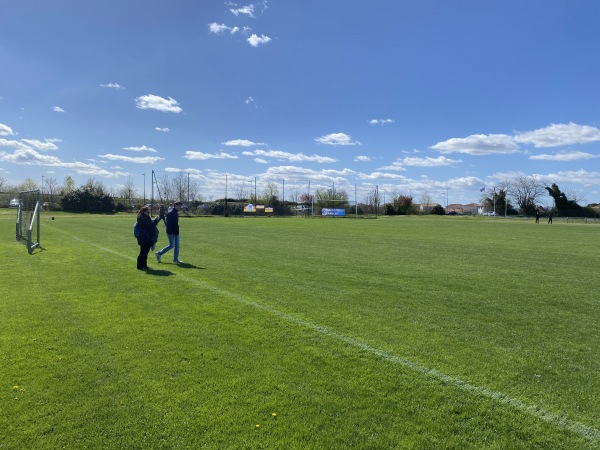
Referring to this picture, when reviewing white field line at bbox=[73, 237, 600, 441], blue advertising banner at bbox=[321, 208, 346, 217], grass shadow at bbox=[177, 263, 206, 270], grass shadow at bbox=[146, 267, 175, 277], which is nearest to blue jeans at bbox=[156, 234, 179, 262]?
grass shadow at bbox=[177, 263, 206, 270]

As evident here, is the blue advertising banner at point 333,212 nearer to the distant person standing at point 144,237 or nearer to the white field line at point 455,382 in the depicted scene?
the distant person standing at point 144,237

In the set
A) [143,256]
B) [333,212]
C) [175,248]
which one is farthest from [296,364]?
[333,212]

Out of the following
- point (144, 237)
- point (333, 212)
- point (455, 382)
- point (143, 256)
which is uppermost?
point (333, 212)

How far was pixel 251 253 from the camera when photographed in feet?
50.1

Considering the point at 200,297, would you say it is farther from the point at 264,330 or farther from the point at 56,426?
the point at 56,426

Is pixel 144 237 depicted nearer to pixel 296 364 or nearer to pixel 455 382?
pixel 296 364

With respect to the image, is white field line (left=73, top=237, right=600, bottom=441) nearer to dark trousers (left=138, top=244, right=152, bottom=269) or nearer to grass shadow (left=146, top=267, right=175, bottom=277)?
grass shadow (left=146, top=267, right=175, bottom=277)

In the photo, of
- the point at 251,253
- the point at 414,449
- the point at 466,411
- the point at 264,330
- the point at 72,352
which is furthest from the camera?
the point at 251,253

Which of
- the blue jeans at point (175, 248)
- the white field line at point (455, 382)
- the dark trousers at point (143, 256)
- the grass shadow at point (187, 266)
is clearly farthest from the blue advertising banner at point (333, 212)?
the white field line at point (455, 382)

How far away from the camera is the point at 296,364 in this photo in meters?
4.73

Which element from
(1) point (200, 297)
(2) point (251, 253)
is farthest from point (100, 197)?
(1) point (200, 297)

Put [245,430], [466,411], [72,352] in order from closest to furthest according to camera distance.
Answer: [245,430] < [466,411] < [72,352]

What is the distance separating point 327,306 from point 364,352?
7.65 feet

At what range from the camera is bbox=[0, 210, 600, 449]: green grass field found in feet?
11.2
